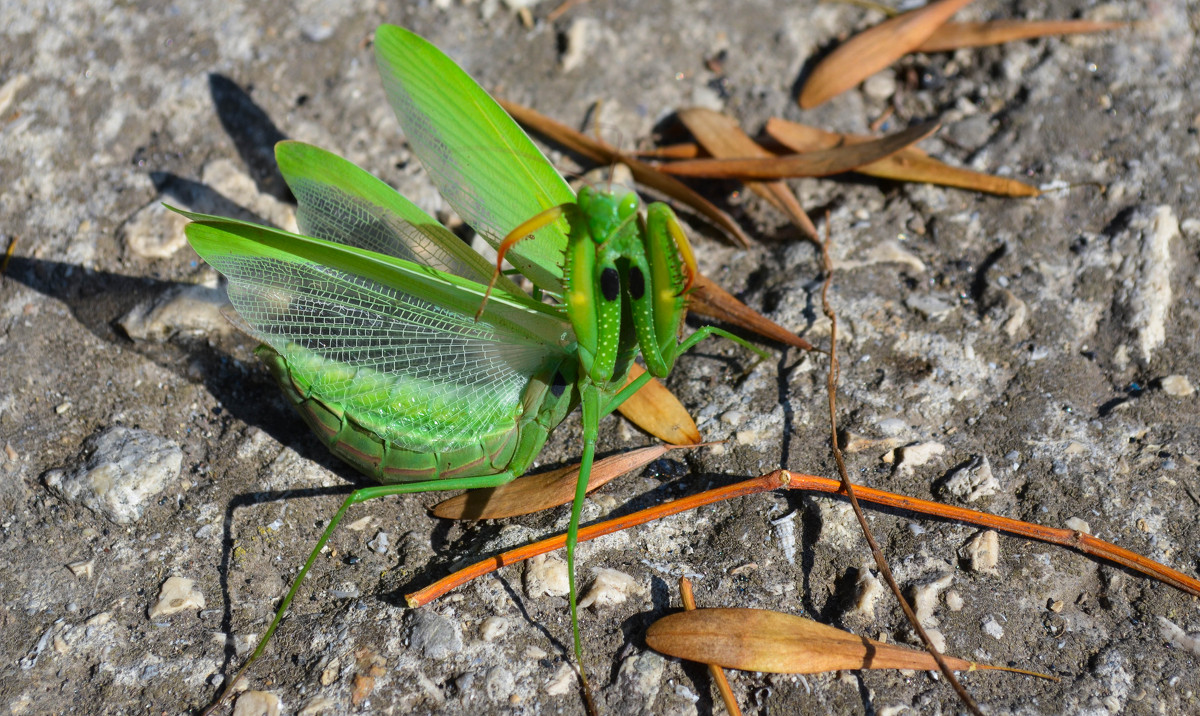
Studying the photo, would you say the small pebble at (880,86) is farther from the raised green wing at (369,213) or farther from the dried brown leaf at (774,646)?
the dried brown leaf at (774,646)

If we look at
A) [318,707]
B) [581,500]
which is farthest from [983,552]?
[318,707]

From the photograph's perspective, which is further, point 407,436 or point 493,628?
point 407,436

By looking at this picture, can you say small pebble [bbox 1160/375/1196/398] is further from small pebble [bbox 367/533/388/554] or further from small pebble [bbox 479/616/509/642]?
small pebble [bbox 367/533/388/554]

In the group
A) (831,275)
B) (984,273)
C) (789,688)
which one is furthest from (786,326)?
(789,688)

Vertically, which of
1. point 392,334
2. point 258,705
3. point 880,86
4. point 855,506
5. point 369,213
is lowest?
point 258,705

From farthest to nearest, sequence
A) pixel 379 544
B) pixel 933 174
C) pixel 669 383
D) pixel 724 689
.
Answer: pixel 933 174
pixel 669 383
pixel 379 544
pixel 724 689

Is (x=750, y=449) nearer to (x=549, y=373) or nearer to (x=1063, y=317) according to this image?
(x=549, y=373)

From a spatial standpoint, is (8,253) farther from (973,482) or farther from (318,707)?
(973,482)
